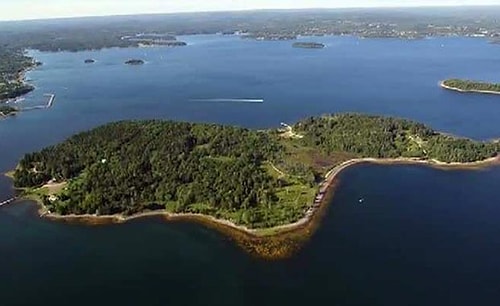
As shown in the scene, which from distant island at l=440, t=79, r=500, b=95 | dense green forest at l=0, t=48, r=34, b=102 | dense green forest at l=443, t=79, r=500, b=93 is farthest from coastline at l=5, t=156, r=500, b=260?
dense green forest at l=0, t=48, r=34, b=102

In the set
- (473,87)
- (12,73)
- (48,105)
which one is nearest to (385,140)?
(473,87)

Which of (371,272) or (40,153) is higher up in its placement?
(40,153)

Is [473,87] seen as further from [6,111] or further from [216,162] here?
[6,111]

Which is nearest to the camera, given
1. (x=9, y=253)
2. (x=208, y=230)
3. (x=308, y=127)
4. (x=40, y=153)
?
(x=9, y=253)

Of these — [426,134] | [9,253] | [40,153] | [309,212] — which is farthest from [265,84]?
[9,253]

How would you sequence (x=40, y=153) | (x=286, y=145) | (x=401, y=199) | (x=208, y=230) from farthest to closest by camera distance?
(x=286, y=145)
(x=40, y=153)
(x=401, y=199)
(x=208, y=230)

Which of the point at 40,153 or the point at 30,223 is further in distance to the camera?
the point at 40,153

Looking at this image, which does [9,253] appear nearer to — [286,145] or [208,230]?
[208,230]
